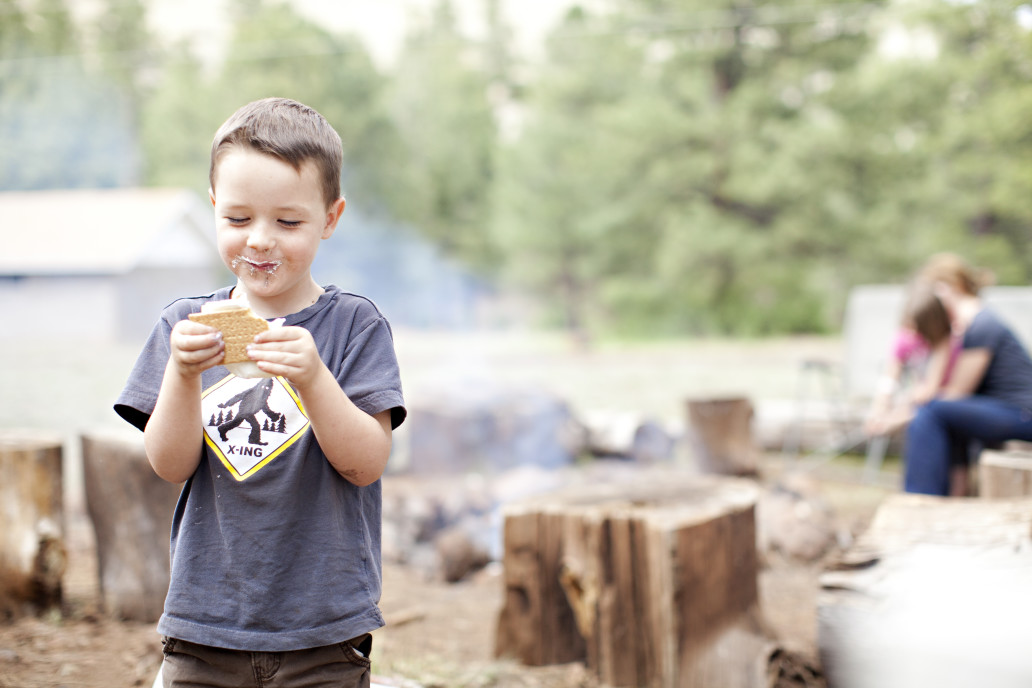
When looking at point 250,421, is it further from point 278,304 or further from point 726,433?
point 726,433

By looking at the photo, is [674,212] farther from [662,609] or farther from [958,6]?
[662,609]

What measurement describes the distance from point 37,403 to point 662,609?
3.27m

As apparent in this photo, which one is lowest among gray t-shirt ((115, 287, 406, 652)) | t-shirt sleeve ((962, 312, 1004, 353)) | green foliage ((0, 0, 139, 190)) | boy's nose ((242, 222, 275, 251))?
gray t-shirt ((115, 287, 406, 652))

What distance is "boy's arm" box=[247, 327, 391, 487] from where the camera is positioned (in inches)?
36.9

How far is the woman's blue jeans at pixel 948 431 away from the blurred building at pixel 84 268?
3457 mm

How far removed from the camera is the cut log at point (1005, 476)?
2.86m

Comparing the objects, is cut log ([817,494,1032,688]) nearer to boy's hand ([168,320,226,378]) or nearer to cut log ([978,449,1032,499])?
cut log ([978,449,1032,499])

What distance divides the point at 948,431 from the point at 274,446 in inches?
139

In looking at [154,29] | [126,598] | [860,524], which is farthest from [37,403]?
[860,524]

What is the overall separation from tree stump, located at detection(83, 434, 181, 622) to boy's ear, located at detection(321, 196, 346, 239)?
149 cm

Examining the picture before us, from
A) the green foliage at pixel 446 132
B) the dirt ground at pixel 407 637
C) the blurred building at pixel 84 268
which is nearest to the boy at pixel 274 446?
the dirt ground at pixel 407 637

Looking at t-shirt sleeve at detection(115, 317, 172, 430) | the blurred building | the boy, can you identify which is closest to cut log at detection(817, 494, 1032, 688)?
the boy

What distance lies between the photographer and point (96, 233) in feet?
12.9

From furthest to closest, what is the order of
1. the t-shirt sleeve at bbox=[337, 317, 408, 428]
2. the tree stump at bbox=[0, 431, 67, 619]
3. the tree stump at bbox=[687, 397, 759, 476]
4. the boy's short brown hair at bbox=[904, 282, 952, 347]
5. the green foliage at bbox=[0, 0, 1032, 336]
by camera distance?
the green foliage at bbox=[0, 0, 1032, 336], the tree stump at bbox=[687, 397, 759, 476], the boy's short brown hair at bbox=[904, 282, 952, 347], the tree stump at bbox=[0, 431, 67, 619], the t-shirt sleeve at bbox=[337, 317, 408, 428]
